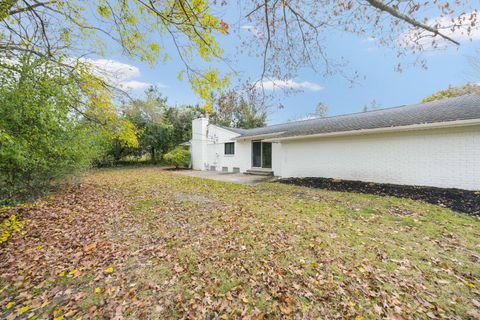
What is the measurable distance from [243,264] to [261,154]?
410 inches

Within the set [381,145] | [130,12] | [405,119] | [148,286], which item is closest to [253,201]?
[148,286]

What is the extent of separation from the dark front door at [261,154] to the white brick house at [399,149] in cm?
16

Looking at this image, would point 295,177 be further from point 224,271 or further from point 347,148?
point 224,271

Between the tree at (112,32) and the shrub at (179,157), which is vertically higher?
the tree at (112,32)

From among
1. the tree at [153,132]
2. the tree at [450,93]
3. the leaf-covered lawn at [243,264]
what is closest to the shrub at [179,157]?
the tree at [153,132]

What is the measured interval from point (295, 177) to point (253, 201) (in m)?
4.98

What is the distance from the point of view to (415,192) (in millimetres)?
6781

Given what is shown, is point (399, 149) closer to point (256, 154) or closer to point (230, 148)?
point (256, 154)

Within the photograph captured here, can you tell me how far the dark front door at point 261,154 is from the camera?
12.8m

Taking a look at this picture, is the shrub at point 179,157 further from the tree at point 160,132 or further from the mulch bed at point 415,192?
the mulch bed at point 415,192

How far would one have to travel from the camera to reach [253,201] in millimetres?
6293

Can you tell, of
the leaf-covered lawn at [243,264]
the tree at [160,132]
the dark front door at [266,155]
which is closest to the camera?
the leaf-covered lawn at [243,264]

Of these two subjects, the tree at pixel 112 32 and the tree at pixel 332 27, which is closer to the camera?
the tree at pixel 112 32

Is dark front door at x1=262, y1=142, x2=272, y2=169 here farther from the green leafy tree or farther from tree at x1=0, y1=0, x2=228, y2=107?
the green leafy tree
